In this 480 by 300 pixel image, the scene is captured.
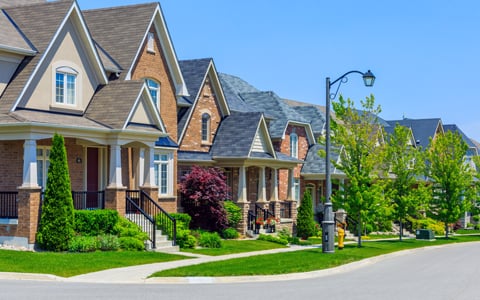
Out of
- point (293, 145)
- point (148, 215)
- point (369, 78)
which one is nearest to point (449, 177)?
point (293, 145)

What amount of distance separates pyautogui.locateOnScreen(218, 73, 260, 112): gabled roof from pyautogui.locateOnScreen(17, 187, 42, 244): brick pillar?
62.4 feet

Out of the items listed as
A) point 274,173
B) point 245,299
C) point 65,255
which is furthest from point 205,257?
point 274,173

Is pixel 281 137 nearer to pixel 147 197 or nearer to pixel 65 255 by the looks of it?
pixel 147 197

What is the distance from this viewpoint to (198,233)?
1282 inches

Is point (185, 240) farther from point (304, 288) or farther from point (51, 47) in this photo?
point (304, 288)

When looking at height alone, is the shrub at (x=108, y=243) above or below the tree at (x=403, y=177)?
below

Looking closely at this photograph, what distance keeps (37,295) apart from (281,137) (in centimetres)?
3236

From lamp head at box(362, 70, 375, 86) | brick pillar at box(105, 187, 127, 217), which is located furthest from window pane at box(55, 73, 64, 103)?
lamp head at box(362, 70, 375, 86)

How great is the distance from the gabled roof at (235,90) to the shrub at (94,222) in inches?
660

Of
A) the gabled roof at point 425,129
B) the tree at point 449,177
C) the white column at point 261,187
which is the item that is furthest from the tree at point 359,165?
the gabled roof at point 425,129

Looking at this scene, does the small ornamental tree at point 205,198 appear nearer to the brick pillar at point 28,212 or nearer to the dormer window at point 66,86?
the dormer window at point 66,86

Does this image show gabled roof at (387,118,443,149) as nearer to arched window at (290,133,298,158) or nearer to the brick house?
arched window at (290,133,298,158)

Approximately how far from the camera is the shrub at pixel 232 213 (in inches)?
1460

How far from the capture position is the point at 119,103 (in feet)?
95.0
